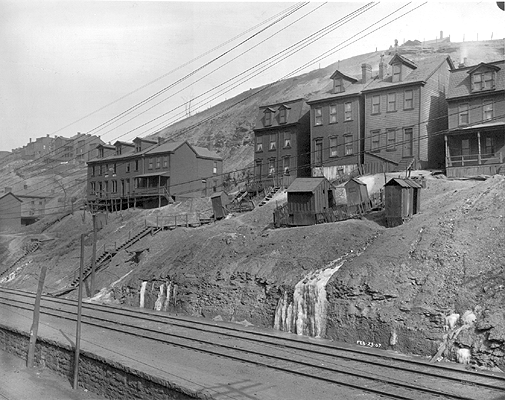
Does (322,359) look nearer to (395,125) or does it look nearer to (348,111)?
(395,125)

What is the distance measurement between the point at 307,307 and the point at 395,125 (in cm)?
2566

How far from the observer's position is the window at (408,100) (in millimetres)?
45594

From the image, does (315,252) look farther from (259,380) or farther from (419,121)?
(419,121)

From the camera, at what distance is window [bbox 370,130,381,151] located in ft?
155

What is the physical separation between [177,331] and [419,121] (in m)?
29.5

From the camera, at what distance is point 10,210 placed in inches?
3250

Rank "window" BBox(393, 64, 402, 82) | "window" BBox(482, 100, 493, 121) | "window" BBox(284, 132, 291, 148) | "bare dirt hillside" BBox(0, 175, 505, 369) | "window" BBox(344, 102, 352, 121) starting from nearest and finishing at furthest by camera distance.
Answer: "bare dirt hillside" BBox(0, 175, 505, 369) → "window" BBox(482, 100, 493, 121) → "window" BBox(393, 64, 402, 82) → "window" BBox(344, 102, 352, 121) → "window" BBox(284, 132, 291, 148)

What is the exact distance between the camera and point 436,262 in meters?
23.7

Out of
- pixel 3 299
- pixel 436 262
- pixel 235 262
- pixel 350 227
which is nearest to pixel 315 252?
pixel 350 227

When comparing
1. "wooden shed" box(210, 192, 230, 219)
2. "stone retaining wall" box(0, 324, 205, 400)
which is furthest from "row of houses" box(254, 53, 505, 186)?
"stone retaining wall" box(0, 324, 205, 400)

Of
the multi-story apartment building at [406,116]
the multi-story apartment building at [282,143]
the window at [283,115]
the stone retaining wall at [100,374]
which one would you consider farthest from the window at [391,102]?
the stone retaining wall at [100,374]

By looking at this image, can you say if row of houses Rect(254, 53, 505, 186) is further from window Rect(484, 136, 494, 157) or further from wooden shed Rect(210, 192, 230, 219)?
wooden shed Rect(210, 192, 230, 219)

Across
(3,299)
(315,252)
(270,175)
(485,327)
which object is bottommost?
(3,299)

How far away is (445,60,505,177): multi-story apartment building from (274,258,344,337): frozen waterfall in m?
18.7
